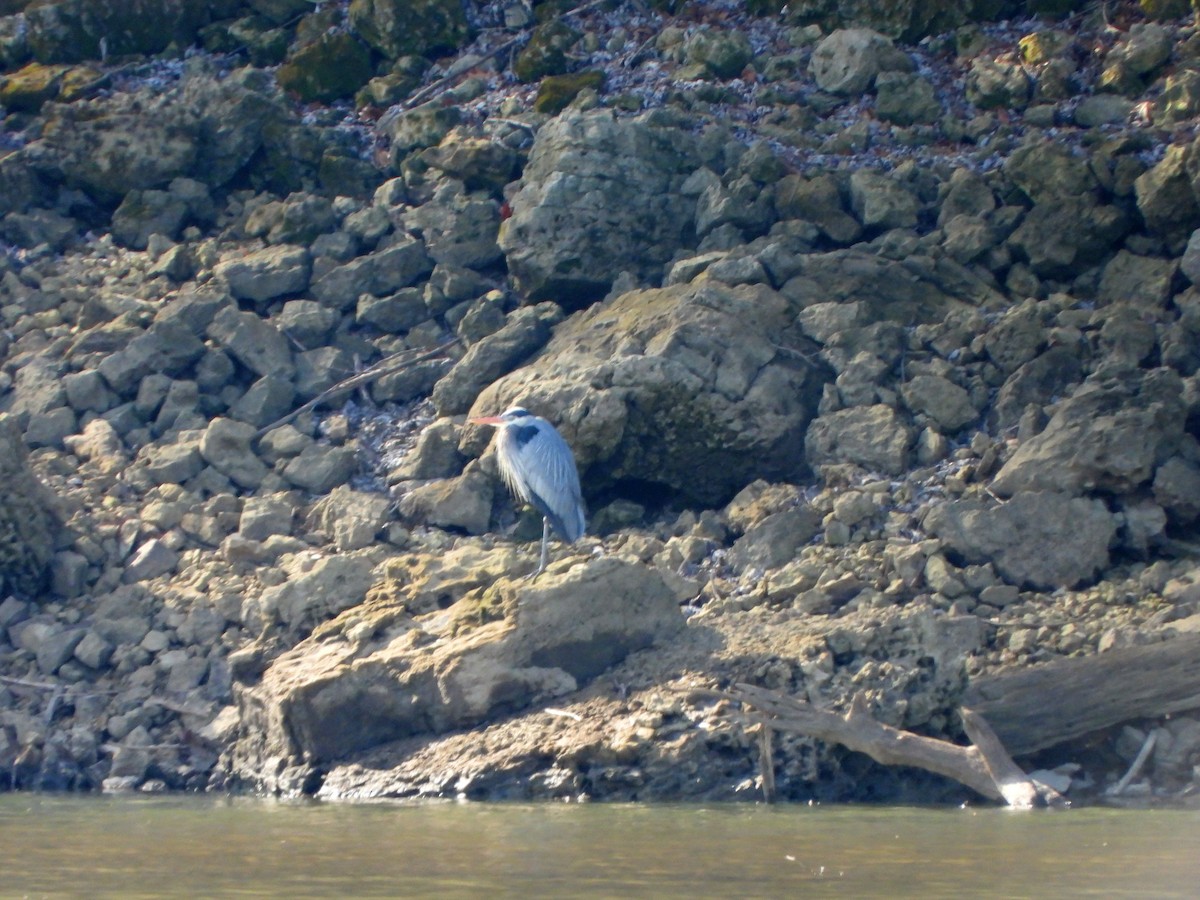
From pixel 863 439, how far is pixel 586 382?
2.00 meters

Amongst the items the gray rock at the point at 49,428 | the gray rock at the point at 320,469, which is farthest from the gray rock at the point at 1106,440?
the gray rock at the point at 49,428

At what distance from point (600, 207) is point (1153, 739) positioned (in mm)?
6676

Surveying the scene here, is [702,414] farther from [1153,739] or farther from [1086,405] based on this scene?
[1153,739]

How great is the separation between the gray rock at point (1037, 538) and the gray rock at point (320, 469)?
15.0 ft

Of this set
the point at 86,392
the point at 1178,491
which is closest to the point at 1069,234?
A: the point at 1178,491

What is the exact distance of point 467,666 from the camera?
8.55 m

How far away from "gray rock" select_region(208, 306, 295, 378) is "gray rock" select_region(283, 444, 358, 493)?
1.13 m

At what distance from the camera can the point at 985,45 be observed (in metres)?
15.1

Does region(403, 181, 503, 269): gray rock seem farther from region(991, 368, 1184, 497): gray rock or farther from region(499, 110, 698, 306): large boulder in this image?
region(991, 368, 1184, 497): gray rock

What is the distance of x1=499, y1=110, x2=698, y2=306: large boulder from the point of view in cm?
1302

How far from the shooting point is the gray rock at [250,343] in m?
12.8

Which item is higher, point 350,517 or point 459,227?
point 459,227

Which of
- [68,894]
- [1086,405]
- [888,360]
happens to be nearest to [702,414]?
[888,360]

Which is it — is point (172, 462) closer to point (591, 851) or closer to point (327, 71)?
point (591, 851)
